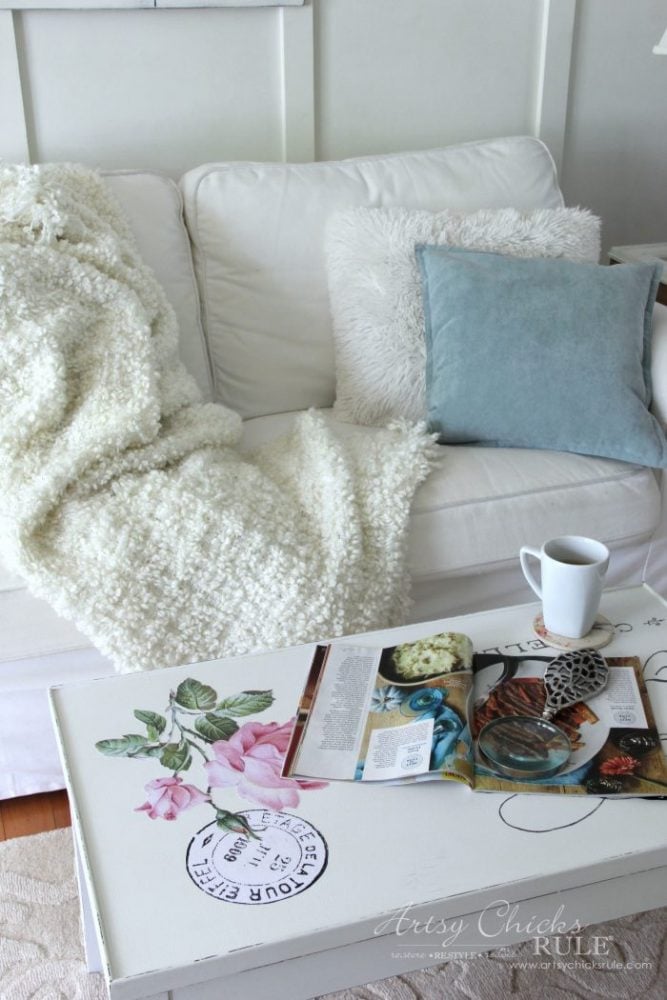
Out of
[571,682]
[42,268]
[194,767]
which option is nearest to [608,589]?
[571,682]

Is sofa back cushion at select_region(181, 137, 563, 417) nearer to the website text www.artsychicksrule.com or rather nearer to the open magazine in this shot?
the open magazine

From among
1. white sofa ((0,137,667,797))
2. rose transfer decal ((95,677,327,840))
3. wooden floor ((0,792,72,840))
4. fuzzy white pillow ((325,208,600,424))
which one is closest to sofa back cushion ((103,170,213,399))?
white sofa ((0,137,667,797))

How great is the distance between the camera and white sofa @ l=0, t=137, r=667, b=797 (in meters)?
1.52

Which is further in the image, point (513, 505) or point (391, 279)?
point (391, 279)

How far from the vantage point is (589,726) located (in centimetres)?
105

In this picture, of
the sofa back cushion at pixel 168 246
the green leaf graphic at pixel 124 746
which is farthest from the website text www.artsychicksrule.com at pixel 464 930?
the sofa back cushion at pixel 168 246

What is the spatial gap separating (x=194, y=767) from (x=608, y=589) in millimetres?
611

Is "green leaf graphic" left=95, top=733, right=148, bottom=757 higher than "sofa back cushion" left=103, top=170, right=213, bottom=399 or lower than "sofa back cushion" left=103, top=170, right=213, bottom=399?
lower

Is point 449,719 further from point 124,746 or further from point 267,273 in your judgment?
point 267,273

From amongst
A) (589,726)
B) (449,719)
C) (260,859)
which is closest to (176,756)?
(260,859)

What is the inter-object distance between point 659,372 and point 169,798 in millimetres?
1183

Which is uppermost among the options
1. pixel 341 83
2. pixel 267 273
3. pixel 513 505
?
pixel 341 83

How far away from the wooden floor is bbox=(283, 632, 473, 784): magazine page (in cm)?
63

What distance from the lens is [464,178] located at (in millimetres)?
1998
